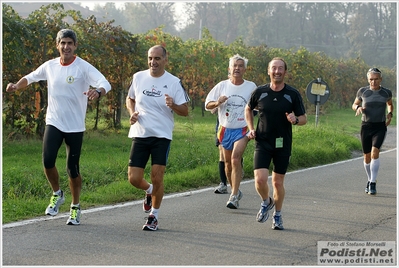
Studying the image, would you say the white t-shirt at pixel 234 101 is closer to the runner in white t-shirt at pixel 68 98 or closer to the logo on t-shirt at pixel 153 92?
the logo on t-shirt at pixel 153 92

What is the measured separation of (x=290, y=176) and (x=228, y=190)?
233 centimetres

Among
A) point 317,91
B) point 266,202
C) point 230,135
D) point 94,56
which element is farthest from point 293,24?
point 266,202

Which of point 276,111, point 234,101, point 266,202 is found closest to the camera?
point 276,111

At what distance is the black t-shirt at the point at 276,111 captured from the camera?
28.2 ft

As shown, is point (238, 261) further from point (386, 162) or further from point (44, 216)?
point (386, 162)

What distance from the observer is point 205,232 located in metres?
8.35

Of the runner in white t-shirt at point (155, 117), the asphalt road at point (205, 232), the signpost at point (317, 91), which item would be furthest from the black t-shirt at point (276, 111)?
the signpost at point (317, 91)

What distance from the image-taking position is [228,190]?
11.9 meters

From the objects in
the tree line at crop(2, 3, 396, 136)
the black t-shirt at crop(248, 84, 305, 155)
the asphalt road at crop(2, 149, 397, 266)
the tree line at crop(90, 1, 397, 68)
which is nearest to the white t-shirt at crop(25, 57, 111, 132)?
the asphalt road at crop(2, 149, 397, 266)

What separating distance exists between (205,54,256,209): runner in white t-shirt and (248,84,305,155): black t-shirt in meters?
1.47

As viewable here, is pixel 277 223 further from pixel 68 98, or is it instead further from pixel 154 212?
pixel 68 98

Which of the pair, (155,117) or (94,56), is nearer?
(155,117)

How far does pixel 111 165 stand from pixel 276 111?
4926mm

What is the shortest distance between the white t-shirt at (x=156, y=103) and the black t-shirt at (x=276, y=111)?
88 cm
